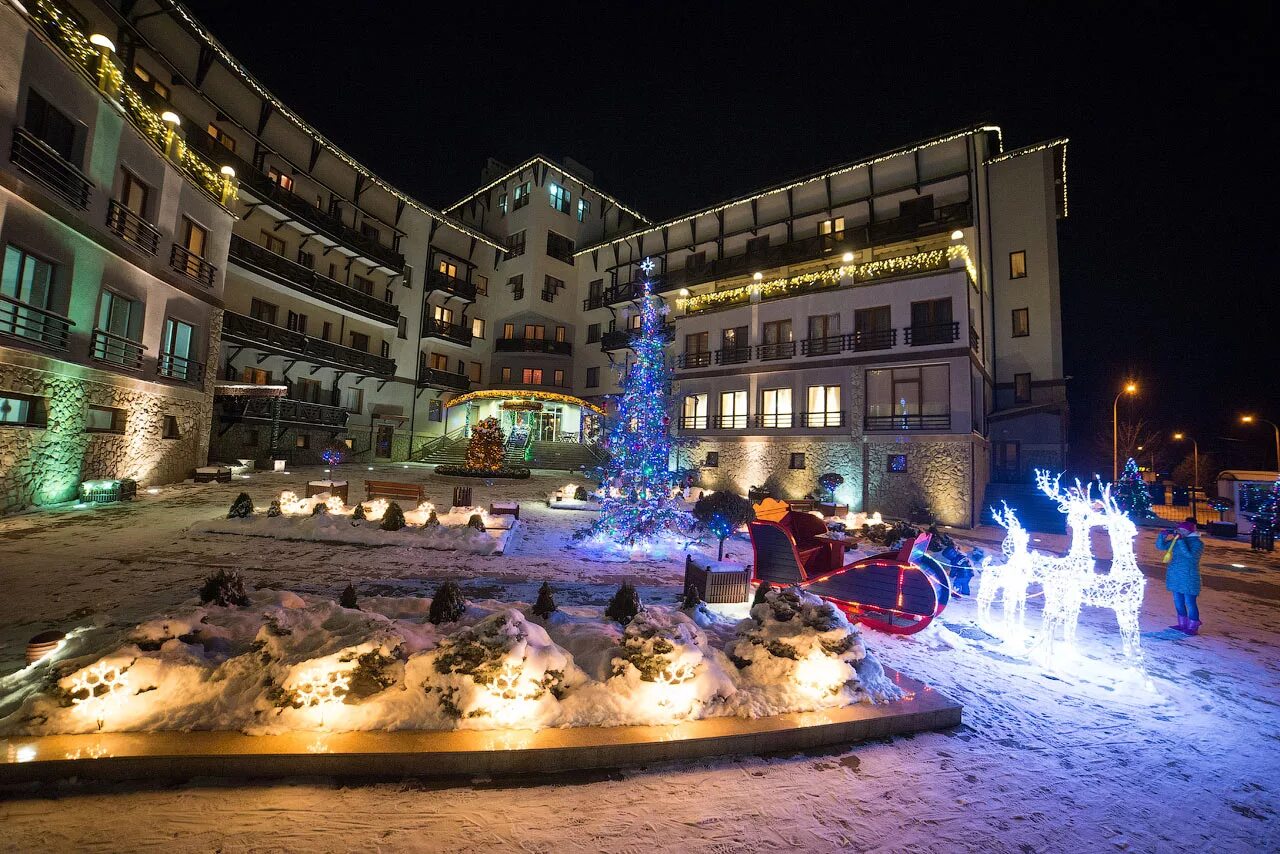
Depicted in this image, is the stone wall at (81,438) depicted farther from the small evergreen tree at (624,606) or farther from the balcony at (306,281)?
the small evergreen tree at (624,606)

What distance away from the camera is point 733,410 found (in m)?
25.8

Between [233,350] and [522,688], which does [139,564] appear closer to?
[522,688]

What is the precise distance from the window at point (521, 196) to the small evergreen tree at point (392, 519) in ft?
105

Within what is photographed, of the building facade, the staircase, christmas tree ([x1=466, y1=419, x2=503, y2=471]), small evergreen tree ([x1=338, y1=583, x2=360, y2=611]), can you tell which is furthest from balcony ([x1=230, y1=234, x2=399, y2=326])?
the staircase

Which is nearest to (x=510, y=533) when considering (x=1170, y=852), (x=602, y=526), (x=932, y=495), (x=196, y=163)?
(x=602, y=526)

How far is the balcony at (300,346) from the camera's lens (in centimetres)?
2348

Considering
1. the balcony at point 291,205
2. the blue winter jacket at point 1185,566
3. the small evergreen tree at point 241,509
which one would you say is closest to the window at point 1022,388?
the blue winter jacket at point 1185,566

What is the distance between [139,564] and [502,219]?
35.9m

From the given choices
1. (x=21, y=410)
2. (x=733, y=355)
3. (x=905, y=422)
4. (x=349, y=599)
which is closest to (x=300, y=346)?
(x=21, y=410)

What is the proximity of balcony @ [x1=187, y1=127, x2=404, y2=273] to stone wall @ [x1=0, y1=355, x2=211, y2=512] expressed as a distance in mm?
12507

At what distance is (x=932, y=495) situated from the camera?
19.7 metres

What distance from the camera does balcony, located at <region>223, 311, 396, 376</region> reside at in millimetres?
23484

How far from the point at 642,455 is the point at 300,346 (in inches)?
900

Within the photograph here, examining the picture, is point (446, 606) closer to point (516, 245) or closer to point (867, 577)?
point (867, 577)
